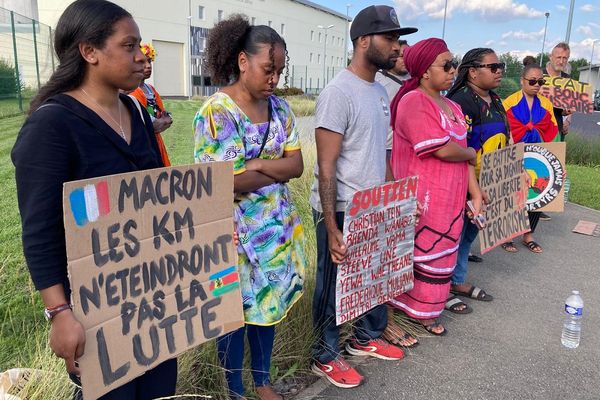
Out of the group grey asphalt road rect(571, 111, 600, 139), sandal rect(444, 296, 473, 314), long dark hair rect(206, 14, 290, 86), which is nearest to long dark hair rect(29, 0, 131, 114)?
long dark hair rect(206, 14, 290, 86)

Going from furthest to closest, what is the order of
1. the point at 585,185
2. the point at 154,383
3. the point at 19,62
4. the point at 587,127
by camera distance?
the point at 587,127 → the point at 19,62 → the point at 585,185 → the point at 154,383

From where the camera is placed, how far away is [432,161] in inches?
136

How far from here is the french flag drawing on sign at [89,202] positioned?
163 cm

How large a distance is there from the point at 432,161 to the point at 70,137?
8.03ft

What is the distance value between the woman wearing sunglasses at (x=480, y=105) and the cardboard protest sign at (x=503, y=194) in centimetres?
10

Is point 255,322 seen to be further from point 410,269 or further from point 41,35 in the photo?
point 41,35

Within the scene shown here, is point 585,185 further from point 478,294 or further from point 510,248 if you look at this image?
point 478,294

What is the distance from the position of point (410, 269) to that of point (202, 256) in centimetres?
188

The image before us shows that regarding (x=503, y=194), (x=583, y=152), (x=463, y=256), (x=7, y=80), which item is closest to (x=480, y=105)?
(x=503, y=194)

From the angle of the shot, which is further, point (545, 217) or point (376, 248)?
point (545, 217)

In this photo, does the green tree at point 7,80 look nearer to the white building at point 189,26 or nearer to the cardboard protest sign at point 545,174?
the white building at point 189,26

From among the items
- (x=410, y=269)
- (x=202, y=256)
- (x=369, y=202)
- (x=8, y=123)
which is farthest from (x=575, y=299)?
(x=8, y=123)

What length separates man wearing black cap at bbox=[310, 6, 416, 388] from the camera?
2828 millimetres

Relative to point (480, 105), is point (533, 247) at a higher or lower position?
lower
